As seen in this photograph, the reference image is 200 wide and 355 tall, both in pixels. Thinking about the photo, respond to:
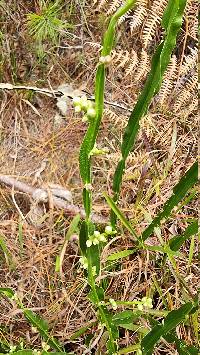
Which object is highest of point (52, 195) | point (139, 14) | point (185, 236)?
point (139, 14)

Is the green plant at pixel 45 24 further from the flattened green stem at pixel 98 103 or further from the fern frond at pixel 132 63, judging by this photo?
the flattened green stem at pixel 98 103

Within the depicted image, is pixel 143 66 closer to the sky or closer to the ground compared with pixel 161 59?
closer to the ground

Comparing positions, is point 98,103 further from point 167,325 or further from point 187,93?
point 187,93

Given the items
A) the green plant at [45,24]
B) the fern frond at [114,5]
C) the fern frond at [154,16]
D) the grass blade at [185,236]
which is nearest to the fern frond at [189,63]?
the fern frond at [154,16]

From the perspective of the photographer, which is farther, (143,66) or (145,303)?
(143,66)

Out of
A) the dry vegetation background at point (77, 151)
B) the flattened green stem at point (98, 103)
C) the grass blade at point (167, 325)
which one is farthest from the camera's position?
the dry vegetation background at point (77, 151)

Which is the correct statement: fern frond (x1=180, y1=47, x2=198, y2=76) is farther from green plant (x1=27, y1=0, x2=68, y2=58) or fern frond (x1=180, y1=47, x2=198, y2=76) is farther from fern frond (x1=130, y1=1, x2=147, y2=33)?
green plant (x1=27, y1=0, x2=68, y2=58)

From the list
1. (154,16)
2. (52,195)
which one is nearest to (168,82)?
(154,16)

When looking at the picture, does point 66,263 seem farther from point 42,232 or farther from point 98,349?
point 98,349
